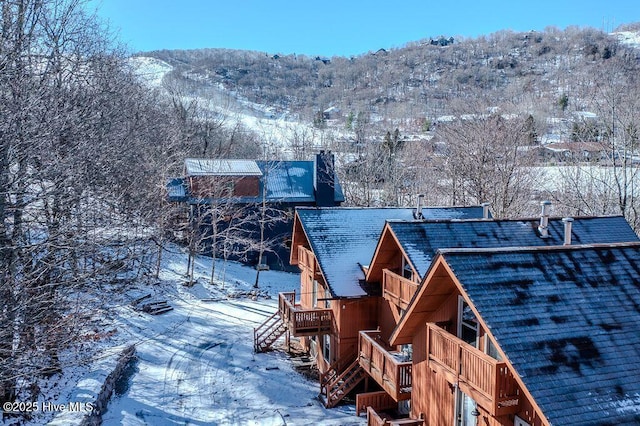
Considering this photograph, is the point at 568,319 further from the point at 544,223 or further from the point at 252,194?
the point at 252,194

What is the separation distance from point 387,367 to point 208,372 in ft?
29.7

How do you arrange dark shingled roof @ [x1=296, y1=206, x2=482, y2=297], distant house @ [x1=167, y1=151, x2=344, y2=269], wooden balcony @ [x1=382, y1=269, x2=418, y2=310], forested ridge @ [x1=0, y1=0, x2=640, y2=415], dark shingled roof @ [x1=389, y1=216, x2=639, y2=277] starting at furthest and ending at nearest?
distant house @ [x1=167, y1=151, x2=344, y2=269] → dark shingled roof @ [x1=296, y1=206, x2=482, y2=297] → wooden balcony @ [x1=382, y1=269, x2=418, y2=310] → dark shingled roof @ [x1=389, y1=216, x2=639, y2=277] → forested ridge @ [x1=0, y1=0, x2=640, y2=415]

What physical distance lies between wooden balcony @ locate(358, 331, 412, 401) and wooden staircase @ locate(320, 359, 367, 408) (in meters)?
1.91

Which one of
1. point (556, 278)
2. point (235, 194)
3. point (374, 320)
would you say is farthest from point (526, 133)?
point (556, 278)

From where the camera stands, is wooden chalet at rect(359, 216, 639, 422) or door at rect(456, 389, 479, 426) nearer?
door at rect(456, 389, 479, 426)

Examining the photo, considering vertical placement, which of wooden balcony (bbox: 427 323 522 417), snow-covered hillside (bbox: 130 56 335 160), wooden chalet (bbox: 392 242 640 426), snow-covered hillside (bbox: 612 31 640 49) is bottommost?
wooden balcony (bbox: 427 323 522 417)

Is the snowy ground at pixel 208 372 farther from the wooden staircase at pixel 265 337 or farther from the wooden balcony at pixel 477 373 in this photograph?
the wooden balcony at pixel 477 373

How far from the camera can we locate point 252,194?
3588 cm

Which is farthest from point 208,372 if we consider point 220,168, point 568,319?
point 220,168

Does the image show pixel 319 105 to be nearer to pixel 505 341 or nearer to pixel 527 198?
pixel 527 198

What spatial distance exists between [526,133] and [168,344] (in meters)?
34.2

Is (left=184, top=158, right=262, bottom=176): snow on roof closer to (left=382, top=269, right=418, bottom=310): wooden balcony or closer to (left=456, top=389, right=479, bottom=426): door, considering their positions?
(left=382, top=269, right=418, bottom=310): wooden balcony

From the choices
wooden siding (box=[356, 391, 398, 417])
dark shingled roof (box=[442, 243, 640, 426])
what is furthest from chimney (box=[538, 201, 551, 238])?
wooden siding (box=[356, 391, 398, 417])

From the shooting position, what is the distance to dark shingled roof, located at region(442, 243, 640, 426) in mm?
7371
